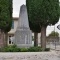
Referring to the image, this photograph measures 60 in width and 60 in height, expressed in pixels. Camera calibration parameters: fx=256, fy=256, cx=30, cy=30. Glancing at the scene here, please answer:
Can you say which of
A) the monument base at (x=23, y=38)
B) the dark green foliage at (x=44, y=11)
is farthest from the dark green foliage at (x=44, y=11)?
the monument base at (x=23, y=38)

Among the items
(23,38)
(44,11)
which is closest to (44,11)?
(44,11)

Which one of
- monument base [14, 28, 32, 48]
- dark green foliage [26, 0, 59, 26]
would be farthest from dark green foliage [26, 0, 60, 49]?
monument base [14, 28, 32, 48]

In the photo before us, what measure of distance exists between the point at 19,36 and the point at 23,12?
3141 millimetres

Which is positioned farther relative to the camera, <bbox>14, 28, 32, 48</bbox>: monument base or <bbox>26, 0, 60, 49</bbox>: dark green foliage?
→ <bbox>26, 0, 60, 49</bbox>: dark green foliage

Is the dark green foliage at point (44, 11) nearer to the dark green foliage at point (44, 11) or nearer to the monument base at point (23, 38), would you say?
the dark green foliage at point (44, 11)

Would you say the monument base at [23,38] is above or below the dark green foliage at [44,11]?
below

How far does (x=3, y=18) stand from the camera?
29.5 metres

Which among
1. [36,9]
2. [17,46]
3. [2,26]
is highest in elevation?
[36,9]

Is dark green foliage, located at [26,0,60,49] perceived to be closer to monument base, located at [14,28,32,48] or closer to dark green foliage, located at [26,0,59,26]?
dark green foliage, located at [26,0,59,26]

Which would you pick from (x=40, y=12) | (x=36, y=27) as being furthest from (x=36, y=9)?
(x=36, y=27)

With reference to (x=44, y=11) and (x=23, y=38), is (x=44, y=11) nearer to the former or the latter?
(x=44, y=11)

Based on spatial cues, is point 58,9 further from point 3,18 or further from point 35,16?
point 3,18

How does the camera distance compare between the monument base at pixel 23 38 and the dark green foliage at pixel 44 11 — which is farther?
the dark green foliage at pixel 44 11

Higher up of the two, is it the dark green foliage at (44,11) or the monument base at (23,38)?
the dark green foliage at (44,11)
